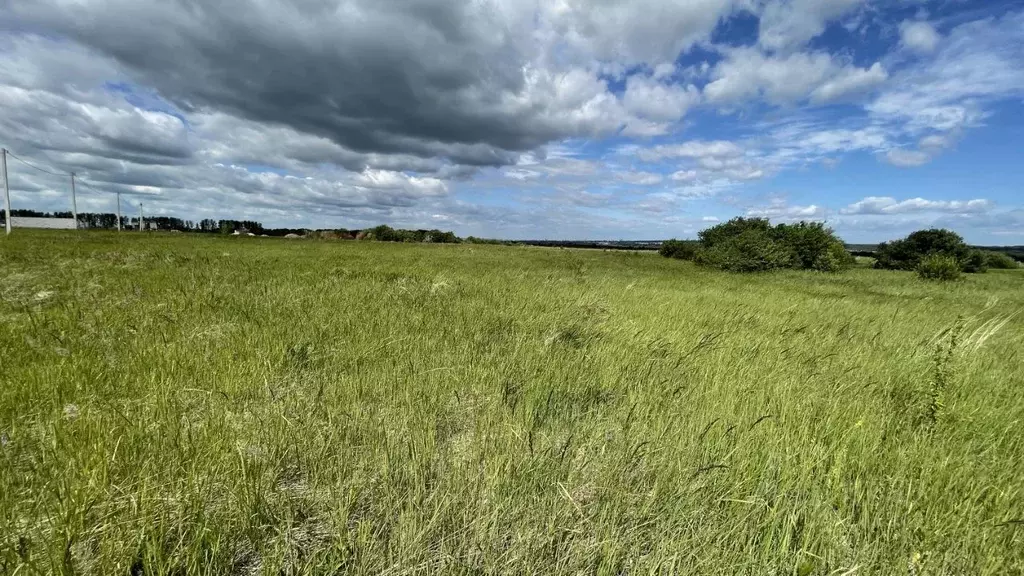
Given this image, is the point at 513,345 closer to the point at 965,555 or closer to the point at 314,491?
the point at 314,491

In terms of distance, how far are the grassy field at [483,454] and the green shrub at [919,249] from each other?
147 feet

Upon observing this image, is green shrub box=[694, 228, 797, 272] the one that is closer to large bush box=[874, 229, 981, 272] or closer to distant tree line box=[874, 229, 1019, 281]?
distant tree line box=[874, 229, 1019, 281]

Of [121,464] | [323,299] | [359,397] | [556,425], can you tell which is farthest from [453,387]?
[323,299]

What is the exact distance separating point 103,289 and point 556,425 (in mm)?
9948

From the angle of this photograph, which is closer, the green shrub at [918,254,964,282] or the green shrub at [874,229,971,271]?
the green shrub at [918,254,964,282]

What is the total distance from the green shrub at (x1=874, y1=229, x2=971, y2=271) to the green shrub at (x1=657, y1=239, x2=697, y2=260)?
63.3 ft

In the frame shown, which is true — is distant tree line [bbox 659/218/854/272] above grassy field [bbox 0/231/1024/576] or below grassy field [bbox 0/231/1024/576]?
above

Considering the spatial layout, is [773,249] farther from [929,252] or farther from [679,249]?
[929,252]

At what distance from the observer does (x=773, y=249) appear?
29.5 meters

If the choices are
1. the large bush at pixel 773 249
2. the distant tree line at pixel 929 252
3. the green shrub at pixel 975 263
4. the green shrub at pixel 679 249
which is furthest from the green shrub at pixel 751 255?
the green shrub at pixel 975 263

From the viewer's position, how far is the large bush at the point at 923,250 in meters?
35.8

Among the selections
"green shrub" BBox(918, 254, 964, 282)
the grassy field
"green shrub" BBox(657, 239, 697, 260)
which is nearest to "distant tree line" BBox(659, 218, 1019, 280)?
"green shrub" BBox(918, 254, 964, 282)

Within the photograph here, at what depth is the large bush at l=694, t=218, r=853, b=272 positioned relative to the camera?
2850 cm

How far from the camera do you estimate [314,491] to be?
6.89ft
